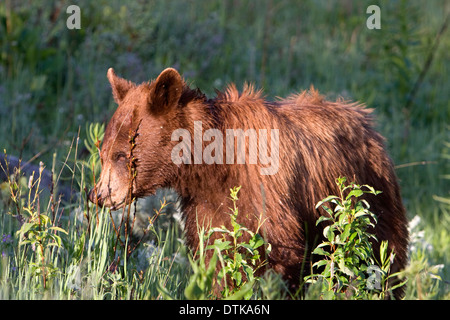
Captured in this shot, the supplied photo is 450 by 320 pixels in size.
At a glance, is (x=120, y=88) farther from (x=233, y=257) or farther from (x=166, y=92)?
(x=233, y=257)

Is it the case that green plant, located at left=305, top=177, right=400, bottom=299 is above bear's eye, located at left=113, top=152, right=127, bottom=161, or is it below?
below

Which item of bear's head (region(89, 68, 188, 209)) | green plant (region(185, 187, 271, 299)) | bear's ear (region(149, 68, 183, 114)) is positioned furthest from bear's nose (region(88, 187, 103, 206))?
green plant (region(185, 187, 271, 299))

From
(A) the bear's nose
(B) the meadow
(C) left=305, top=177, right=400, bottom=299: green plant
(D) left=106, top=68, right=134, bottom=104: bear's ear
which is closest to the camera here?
(C) left=305, top=177, right=400, bottom=299: green plant

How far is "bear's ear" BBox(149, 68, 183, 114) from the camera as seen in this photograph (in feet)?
12.0

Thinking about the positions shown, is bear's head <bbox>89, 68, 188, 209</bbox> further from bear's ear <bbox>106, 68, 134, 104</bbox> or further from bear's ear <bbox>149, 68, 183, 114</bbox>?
bear's ear <bbox>106, 68, 134, 104</bbox>

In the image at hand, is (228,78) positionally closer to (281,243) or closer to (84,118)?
(84,118)

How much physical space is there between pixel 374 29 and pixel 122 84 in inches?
225

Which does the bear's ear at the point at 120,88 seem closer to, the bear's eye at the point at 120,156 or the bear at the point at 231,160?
the bear at the point at 231,160

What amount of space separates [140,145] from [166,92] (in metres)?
0.35

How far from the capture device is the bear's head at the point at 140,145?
3717mm

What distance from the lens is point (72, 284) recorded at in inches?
137

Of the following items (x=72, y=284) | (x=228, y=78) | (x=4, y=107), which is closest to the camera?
(x=72, y=284)

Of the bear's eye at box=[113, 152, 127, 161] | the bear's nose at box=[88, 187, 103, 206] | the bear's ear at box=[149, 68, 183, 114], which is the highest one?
the bear's ear at box=[149, 68, 183, 114]
